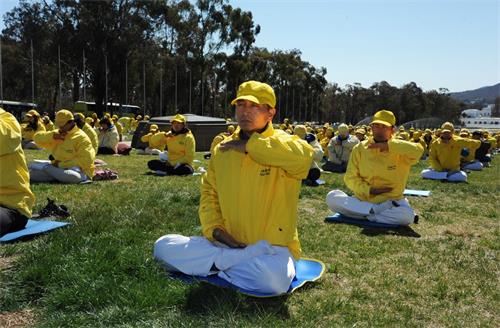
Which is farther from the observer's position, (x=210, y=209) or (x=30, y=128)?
(x=30, y=128)

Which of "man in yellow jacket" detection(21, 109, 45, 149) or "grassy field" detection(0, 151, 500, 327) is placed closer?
"grassy field" detection(0, 151, 500, 327)

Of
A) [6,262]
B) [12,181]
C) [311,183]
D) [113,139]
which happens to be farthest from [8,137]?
[113,139]

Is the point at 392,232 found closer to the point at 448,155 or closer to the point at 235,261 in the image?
the point at 235,261

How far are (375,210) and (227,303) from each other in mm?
4116

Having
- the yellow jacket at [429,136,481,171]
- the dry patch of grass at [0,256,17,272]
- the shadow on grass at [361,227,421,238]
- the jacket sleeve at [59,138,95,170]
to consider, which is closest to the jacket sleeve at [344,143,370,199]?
the shadow on grass at [361,227,421,238]

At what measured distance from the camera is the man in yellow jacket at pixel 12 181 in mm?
5477

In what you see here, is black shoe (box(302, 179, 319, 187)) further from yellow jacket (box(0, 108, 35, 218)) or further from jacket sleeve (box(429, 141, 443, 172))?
yellow jacket (box(0, 108, 35, 218))

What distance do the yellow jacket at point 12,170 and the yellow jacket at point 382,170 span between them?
4515mm

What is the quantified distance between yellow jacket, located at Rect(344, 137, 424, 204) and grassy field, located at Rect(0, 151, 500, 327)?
70cm

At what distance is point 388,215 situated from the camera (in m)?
7.27

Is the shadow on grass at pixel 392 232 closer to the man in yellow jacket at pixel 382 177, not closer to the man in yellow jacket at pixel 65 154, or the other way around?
the man in yellow jacket at pixel 382 177

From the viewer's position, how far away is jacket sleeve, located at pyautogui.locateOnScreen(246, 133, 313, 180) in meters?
3.95

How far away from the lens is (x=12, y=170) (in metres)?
5.68

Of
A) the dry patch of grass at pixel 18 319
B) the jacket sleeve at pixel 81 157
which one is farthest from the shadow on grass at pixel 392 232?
the jacket sleeve at pixel 81 157
